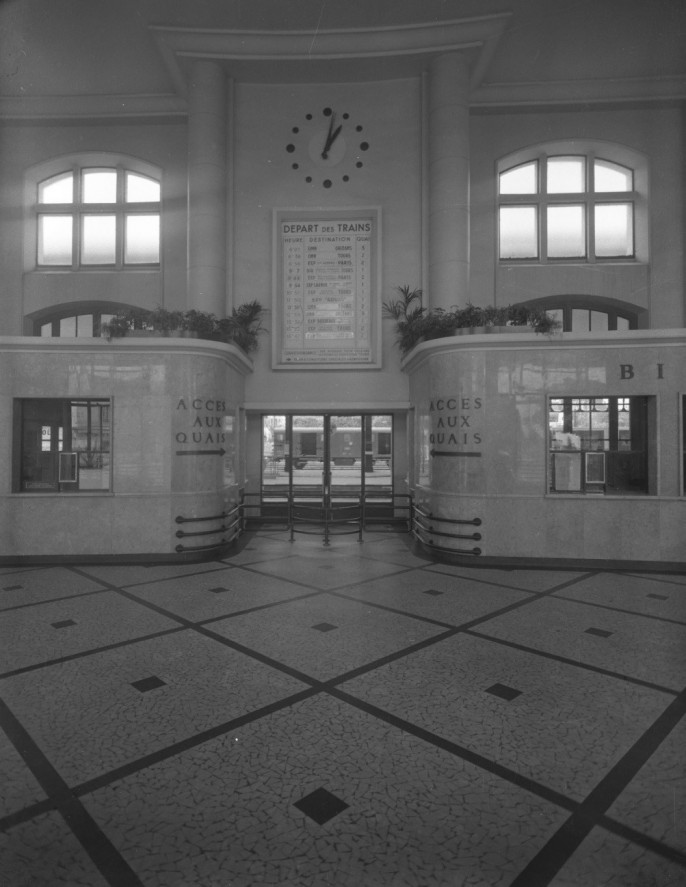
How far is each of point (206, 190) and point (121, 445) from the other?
18.8 ft

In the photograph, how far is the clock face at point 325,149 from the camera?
10.5 meters

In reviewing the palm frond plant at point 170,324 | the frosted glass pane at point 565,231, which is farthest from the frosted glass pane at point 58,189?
the frosted glass pane at point 565,231

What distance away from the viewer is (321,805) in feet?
7.50

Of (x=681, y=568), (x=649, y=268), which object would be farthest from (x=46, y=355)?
(x=649, y=268)

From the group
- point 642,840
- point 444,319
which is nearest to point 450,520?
point 444,319

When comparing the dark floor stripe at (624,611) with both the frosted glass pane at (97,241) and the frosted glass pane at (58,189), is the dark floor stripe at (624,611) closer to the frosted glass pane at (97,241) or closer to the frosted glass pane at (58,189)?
the frosted glass pane at (97,241)

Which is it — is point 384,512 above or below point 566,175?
below

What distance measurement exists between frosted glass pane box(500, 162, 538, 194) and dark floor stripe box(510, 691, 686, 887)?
410 inches

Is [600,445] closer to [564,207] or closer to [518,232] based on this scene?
[518,232]

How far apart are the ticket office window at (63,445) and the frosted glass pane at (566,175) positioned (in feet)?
31.6

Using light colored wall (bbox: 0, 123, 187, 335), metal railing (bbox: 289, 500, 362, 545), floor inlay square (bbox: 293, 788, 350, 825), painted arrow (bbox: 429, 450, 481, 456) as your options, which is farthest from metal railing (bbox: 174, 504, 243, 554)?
floor inlay square (bbox: 293, 788, 350, 825)

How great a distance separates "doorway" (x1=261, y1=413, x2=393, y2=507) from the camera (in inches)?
422

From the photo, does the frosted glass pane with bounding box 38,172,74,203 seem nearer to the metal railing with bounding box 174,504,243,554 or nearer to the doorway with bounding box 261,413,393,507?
the doorway with bounding box 261,413,393,507

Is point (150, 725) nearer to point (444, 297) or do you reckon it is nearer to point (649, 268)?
point (444, 297)
